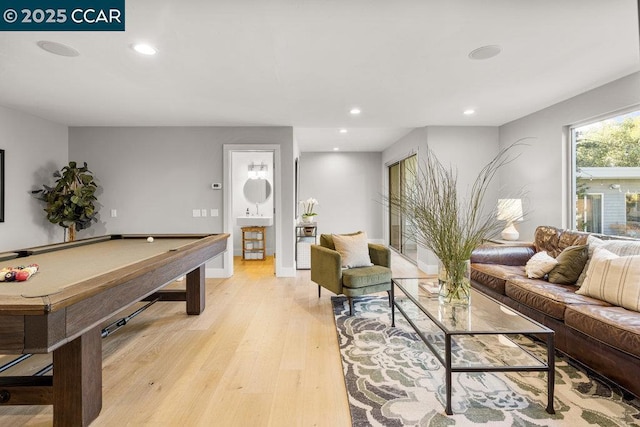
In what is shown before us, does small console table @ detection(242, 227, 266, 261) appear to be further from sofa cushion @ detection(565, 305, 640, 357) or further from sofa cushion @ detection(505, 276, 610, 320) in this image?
sofa cushion @ detection(565, 305, 640, 357)

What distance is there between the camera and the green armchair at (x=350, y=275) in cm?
338

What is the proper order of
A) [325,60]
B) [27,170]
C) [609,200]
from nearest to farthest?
[325,60], [609,200], [27,170]

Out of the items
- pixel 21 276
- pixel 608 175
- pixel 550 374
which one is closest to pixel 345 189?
pixel 608 175

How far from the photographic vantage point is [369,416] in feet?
5.96

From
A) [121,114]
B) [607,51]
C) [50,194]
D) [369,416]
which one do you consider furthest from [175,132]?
[607,51]

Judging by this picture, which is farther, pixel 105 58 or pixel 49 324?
pixel 105 58

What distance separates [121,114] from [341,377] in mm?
4435

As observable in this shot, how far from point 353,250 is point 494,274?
1.50 metres

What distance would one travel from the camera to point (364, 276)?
3.40 m

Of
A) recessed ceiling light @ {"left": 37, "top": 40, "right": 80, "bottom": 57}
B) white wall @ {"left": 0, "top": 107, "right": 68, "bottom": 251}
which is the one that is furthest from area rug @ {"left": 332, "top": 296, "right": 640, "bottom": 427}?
white wall @ {"left": 0, "top": 107, "right": 68, "bottom": 251}

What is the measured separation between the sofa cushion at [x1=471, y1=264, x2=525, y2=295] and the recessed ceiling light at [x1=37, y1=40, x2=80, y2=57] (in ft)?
14.1

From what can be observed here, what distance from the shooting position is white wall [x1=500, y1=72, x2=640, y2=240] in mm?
3338

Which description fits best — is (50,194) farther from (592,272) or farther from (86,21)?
(592,272)

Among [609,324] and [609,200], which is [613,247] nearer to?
[609,200]
